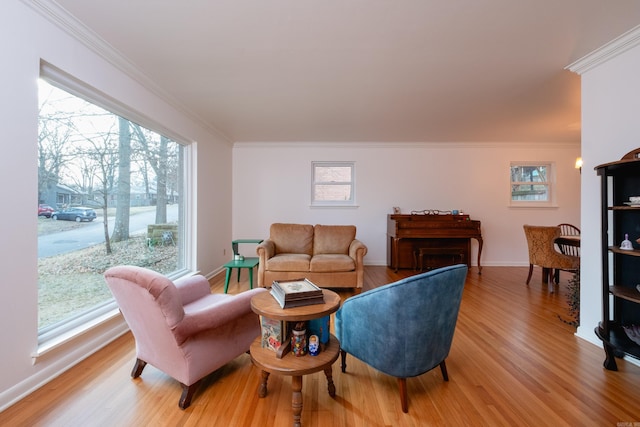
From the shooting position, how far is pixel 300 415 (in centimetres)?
134

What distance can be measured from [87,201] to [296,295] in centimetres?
200

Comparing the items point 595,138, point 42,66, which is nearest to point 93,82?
point 42,66

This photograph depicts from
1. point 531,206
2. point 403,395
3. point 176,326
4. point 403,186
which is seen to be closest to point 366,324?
point 403,395

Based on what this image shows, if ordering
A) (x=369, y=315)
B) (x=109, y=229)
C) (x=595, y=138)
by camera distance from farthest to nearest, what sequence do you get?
(x=109, y=229) → (x=595, y=138) → (x=369, y=315)

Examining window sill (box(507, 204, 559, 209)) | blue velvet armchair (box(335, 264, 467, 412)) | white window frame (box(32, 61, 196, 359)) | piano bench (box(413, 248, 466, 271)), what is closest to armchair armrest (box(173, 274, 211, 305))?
white window frame (box(32, 61, 196, 359))

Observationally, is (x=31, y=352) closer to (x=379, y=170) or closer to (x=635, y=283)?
(x=635, y=283)

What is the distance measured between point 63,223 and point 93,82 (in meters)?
1.10

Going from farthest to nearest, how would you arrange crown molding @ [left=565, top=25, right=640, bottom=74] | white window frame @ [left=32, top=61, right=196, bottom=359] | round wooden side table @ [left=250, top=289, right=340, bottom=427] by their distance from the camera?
1. crown molding @ [left=565, top=25, right=640, bottom=74]
2. white window frame @ [left=32, top=61, right=196, bottom=359]
3. round wooden side table @ [left=250, top=289, right=340, bottom=427]

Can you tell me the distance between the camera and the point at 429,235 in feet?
14.4

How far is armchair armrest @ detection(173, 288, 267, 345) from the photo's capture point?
1.40 m

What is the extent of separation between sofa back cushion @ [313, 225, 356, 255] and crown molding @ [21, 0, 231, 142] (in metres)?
2.63

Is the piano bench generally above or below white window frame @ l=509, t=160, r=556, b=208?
below

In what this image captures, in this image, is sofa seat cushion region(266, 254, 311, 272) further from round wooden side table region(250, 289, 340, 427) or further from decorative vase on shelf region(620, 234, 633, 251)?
decorative vase on shelf region(620, 234, 633, 251)

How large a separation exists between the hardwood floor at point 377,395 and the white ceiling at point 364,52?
2384 millimetres
